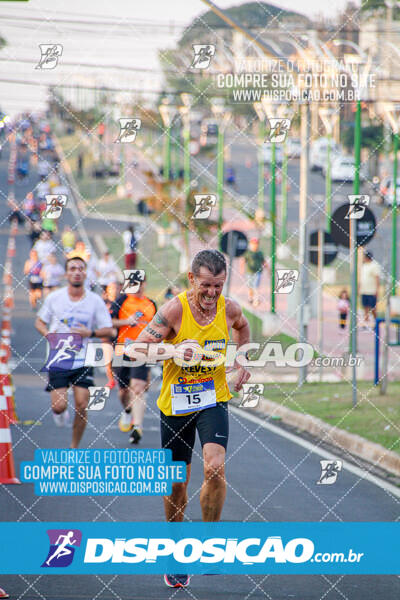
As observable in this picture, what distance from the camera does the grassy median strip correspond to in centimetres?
1236

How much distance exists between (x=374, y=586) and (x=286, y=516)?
5.45 feet

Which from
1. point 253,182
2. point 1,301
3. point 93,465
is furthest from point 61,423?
point 253,182

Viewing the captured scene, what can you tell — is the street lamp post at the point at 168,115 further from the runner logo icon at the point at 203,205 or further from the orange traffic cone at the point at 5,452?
the orange traffic cone at the point at 5,452

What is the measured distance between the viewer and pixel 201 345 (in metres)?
6.82

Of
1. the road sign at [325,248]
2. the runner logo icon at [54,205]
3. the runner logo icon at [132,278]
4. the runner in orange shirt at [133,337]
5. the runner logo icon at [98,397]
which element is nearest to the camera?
the runner logo icon at [54,205]

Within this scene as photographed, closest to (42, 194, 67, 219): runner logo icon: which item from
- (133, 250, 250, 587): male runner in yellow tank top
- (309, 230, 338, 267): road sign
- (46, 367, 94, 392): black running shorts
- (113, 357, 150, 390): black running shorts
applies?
(46, 367, 94, 392): black running shorts

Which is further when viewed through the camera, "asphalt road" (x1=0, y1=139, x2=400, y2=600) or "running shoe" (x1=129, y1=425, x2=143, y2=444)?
"running shoe" (x1=129, y1=425, x2=143, y2=444)

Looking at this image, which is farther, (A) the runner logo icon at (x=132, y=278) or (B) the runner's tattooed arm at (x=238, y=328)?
(A) the runner logo icon at (x=132, y=278)

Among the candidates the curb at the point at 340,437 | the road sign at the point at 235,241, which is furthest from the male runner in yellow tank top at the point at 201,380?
the road sign at the point at 235,241

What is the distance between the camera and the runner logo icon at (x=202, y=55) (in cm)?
936

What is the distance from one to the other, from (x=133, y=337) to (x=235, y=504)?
2853 mm

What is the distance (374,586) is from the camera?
22.9ft

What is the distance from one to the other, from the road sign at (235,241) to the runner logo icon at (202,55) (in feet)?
20.3

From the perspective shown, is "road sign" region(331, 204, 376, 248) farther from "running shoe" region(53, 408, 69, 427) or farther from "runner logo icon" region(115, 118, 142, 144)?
"runner logo icon" region(115, 118, 142, 144)
